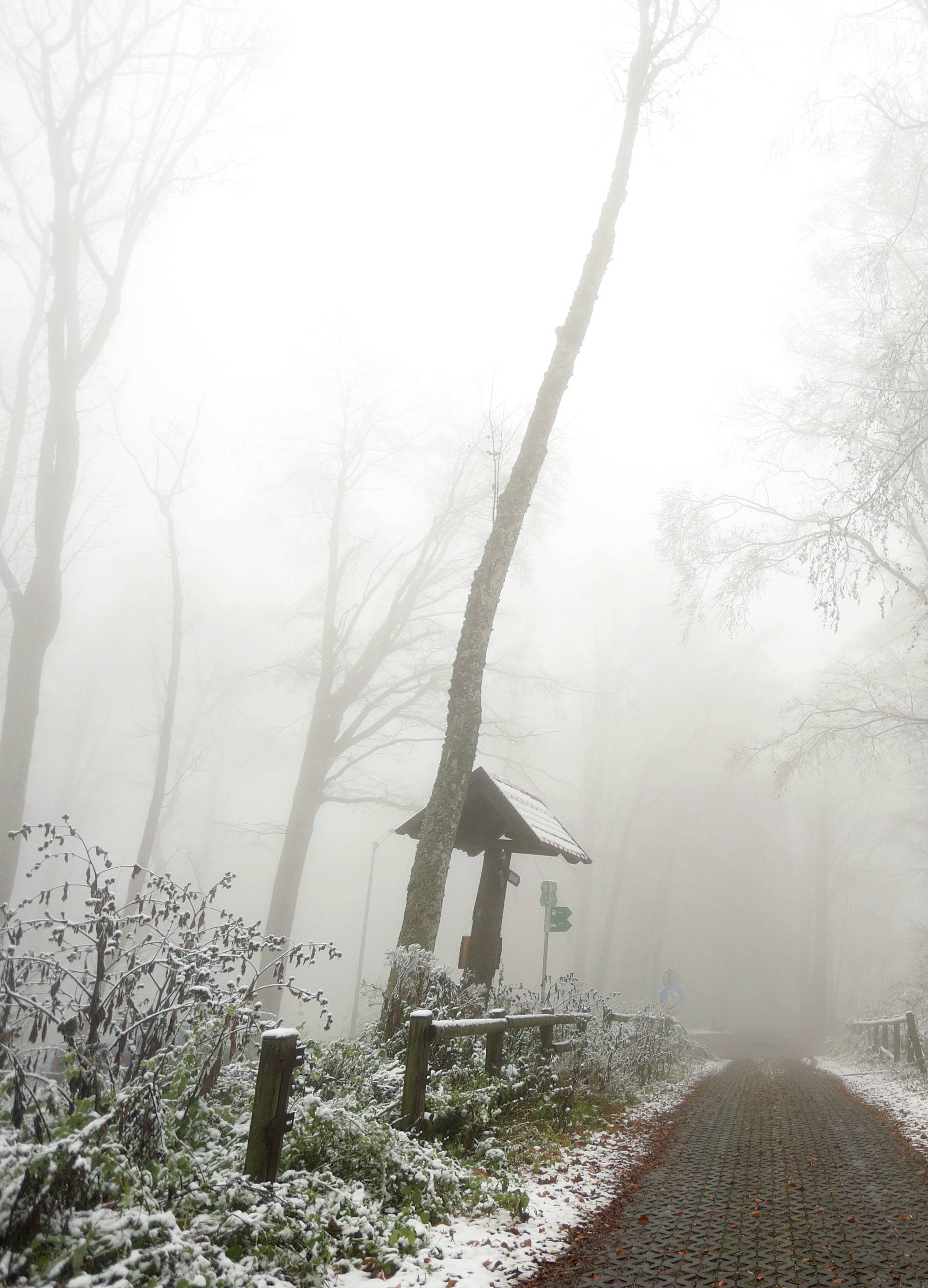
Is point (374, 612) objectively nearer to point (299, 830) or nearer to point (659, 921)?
point (299, 830)

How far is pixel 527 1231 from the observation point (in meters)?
4.00

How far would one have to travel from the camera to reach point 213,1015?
13.0 ft

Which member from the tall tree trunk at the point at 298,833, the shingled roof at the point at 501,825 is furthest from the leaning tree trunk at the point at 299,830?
the shingled roof at the point at 501,825

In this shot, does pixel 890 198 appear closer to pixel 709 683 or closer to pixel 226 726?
pixel 709 683

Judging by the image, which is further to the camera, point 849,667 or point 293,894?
point 849,667

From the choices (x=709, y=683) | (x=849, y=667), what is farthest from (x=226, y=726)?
(x=849, y=667)

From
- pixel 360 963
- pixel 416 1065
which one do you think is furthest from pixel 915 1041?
pixel 360 963

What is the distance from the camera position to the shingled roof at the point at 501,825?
870 cm

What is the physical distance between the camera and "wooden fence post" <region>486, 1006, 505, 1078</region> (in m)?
5.93

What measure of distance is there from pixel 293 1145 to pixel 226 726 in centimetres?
2928

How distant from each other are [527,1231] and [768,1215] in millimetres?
1561

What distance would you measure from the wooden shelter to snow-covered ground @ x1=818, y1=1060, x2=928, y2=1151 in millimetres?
4263

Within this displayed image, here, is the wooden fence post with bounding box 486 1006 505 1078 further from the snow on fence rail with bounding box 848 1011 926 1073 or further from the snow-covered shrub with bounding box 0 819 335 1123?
the snow on fence rail with bounding box 848 1011 926 1073

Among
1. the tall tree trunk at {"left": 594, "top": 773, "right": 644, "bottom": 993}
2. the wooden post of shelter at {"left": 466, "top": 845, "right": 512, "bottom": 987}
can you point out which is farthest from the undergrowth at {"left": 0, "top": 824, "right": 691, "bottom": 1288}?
the tall tree trunk at {"left": 594, "top": 773, "right": 644, "bottom": 993}
